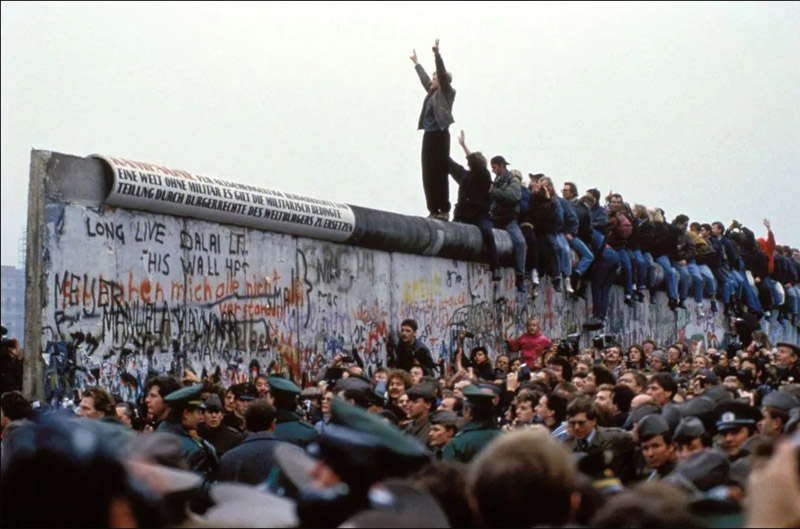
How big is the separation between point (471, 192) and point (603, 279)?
530 cm

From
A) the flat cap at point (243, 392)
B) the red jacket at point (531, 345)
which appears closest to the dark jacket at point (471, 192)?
the red jacket at point (531, 345)

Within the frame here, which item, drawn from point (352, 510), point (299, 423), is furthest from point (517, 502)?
point (299, 423)

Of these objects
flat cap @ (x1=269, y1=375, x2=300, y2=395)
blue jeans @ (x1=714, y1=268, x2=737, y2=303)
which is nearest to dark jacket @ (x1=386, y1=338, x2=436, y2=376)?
flat cap @ (x1=269, y1=375, x2=300, y2=395)

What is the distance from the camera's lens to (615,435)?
10531mm

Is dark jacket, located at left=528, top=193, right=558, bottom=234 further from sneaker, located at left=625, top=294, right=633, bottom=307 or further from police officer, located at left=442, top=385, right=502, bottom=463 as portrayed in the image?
police officer, located at left=442, top=385, right=502, bottom=463

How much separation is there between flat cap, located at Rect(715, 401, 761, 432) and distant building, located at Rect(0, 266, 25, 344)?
17.9 feet

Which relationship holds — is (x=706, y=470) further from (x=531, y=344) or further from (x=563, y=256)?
(x=563, y=256)

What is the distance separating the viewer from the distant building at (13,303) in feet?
49.7

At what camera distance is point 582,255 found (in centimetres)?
2577

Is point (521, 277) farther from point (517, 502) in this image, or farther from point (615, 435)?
point (517, 502)

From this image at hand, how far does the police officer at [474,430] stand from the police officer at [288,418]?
40.3 inches

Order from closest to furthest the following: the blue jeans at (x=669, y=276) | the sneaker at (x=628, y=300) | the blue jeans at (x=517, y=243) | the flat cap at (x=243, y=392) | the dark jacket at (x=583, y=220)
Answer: the flat cap at (x=243, y=392)
the blue jeans at (x=517, y=243)
the dark jacket at (x=583, y=220)
the sneaker at (x=628, y=300)
the blue jeans at (x=669, y=276)

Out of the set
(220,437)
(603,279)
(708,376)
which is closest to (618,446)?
(220,437)

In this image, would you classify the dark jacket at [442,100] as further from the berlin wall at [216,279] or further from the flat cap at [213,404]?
the flat cap at [213,404]
